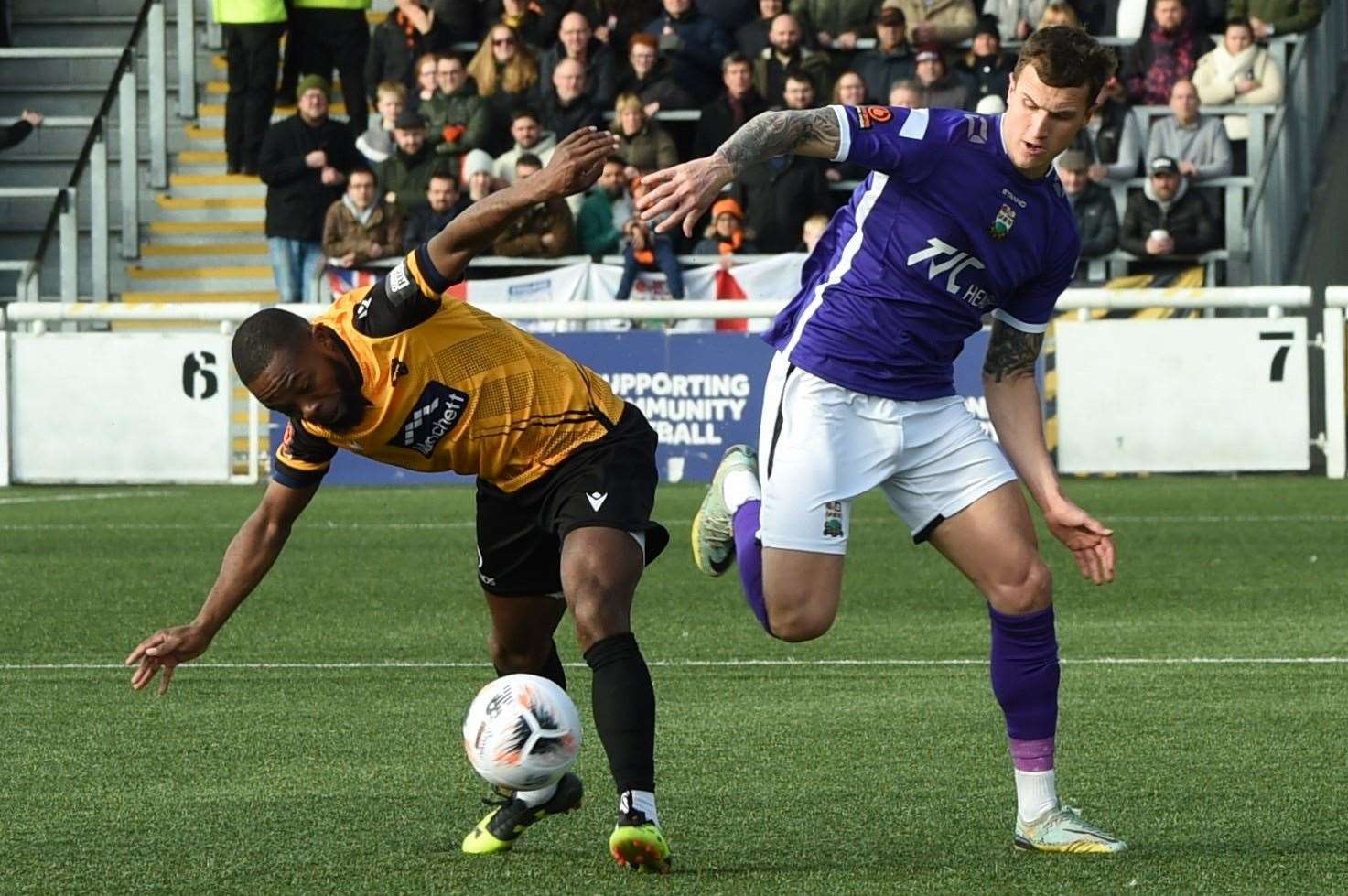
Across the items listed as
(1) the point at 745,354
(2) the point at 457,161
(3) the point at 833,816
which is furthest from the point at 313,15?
(3) the point at 833,816

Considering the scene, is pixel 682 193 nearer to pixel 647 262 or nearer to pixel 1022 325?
pixel 1022 325

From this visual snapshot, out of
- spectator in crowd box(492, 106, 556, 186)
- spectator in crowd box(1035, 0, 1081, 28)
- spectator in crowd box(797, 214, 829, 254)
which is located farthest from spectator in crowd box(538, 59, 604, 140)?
spectator in crowd box(1035, 0, 1081, 28)

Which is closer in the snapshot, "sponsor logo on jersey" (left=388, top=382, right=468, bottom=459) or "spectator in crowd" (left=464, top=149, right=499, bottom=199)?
"sponsor logo on jersey" (left=388, top=382, right=468, bottom=459)

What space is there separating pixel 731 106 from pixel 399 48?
358 centimetres

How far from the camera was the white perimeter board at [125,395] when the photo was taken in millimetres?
17359

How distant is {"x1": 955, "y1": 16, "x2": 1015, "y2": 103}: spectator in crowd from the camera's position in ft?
63.4

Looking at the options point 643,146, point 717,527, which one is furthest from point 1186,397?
point 717,527

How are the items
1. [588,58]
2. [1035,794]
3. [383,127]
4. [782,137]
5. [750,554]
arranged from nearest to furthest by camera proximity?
[782,137]
[1035,794]
[750,554]
[588,58]
[383,127]

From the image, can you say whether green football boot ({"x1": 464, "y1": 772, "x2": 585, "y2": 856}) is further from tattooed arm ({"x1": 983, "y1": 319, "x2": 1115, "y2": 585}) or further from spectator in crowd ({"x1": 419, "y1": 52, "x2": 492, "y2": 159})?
spectator in crowd ({"x1": 419, "y1": 52, "x2": 492, "y2": 159})

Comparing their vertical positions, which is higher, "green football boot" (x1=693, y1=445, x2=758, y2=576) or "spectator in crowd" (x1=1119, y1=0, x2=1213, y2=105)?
"spectator in crowd" (x1=1119, y1=0, x2=1213, y2=105)

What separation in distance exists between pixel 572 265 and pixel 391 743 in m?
11.9

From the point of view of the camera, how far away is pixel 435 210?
1934cm

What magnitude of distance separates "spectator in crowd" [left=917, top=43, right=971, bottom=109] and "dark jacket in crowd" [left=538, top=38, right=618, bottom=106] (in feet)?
9.24

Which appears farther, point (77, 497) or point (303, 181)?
point (303, 181)
